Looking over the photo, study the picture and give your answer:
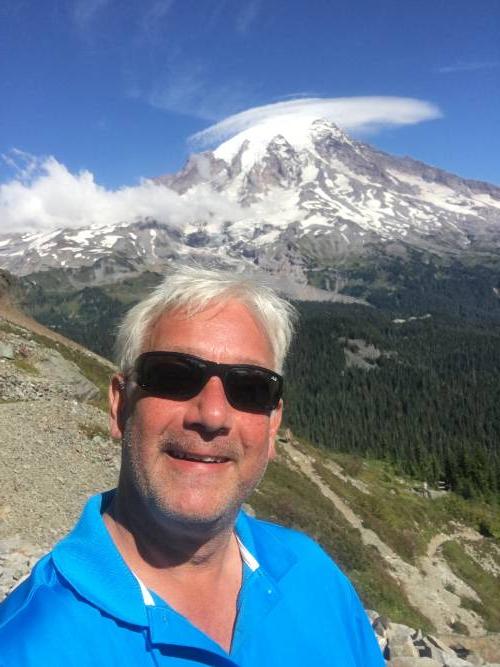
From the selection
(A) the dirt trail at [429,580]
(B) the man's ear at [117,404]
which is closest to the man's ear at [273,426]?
(B) the man's ear at [117,404]

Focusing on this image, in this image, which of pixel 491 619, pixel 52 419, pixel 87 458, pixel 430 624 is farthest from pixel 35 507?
pixel 491 619

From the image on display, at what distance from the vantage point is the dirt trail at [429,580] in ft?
85.4

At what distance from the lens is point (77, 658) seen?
8.32ft

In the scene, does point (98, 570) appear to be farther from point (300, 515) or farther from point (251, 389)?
point (300, 515)

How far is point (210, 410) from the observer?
11.0 feet

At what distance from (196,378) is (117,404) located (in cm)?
72

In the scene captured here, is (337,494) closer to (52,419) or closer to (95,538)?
(52,419)

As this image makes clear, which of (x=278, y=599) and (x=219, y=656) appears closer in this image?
(x=219, y=656)

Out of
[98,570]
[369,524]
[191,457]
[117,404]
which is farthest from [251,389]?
[369,524]

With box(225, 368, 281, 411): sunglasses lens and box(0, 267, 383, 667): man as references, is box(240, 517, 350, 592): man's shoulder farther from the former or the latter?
box(225, 368, 281, 411): sunglasses lens

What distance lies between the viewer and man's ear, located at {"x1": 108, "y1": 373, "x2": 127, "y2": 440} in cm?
369

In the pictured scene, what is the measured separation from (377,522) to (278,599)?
35.1m

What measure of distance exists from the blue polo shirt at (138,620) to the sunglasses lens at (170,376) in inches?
35.6

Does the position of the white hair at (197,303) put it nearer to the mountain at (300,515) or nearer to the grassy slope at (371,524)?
the mountain at (300,515)
